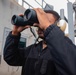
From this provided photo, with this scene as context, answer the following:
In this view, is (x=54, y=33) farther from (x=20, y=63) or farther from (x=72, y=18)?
(x=72, y=18)

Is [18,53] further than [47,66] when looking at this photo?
Yes

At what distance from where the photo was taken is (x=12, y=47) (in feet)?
3.17

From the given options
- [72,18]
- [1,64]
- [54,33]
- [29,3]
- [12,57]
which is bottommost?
[1,64]

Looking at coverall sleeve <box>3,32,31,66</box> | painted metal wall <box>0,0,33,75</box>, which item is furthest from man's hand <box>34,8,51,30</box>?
painted metal wall <box>0,0,33,75</box>

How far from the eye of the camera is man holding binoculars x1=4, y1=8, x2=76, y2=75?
622 mm

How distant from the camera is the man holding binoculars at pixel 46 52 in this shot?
2.04 ft

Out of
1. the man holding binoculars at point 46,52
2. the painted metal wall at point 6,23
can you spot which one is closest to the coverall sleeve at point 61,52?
the man holding binoculars at point 46,52

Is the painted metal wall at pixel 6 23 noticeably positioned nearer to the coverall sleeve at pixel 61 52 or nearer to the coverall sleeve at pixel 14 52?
the coverall sleeve at pixel 14 52

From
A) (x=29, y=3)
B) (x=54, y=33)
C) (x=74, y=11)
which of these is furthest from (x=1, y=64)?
(x=74, y=11)

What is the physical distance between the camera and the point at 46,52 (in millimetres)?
823

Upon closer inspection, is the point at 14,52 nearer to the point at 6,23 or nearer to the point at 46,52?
the point at 46,52

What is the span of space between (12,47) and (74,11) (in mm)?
1110

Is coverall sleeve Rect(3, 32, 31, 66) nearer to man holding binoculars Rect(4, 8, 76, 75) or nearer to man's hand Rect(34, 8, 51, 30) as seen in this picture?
man holding binoculars Rect(4, 8, 76, 75)

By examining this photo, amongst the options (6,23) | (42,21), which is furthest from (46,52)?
(6,23)
